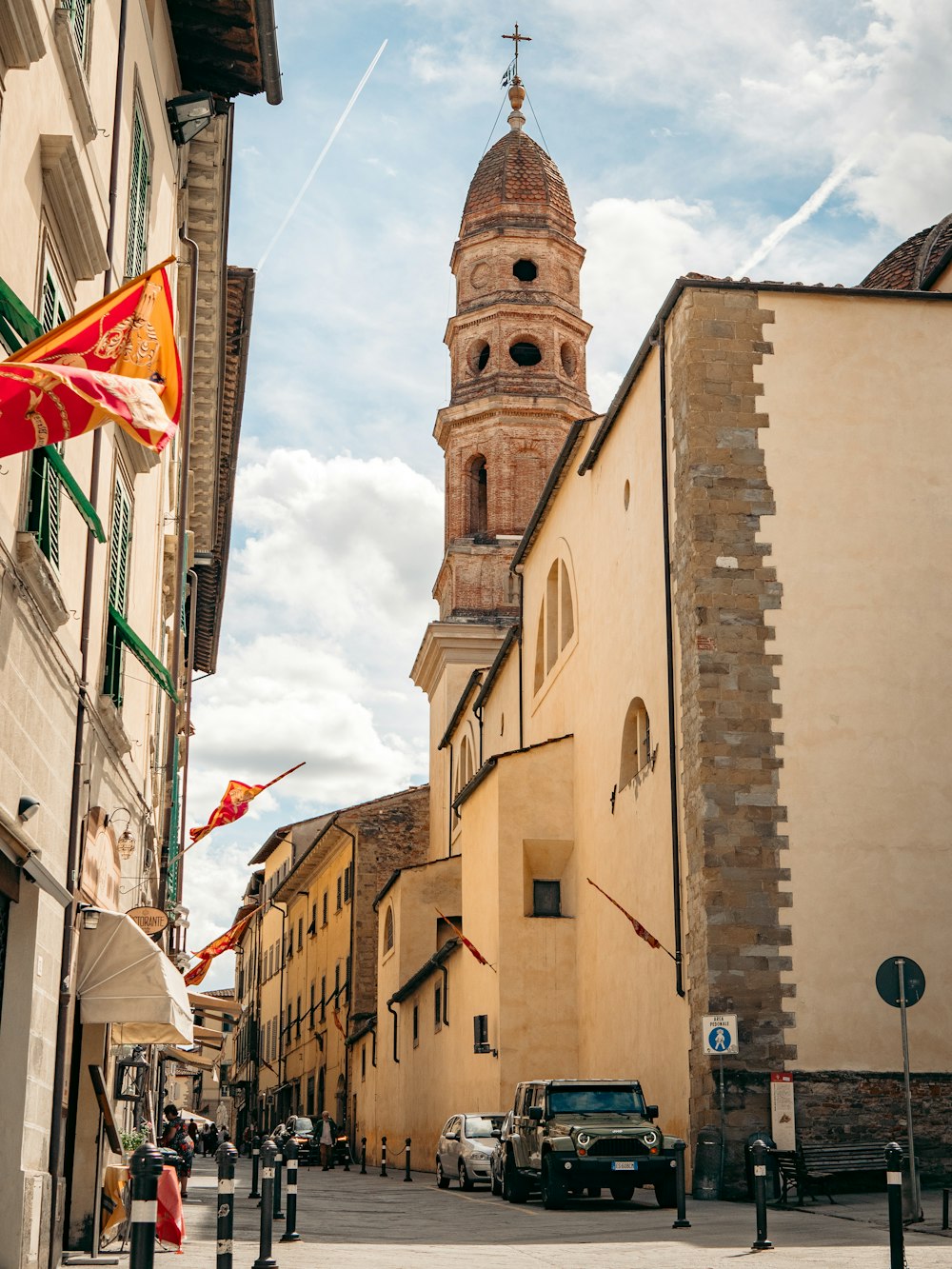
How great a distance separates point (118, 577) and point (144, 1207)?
9572 millimetres

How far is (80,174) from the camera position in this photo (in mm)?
11227

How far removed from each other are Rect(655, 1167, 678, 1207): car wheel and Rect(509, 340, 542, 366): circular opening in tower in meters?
33.6

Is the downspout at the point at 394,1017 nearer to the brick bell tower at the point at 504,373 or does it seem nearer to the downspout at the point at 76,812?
the brick bell tower at the point at 504,373

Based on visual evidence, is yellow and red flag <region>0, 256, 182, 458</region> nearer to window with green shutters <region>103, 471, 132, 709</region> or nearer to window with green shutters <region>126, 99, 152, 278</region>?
window with green shutters <region>103, 471, 132, 709</region>

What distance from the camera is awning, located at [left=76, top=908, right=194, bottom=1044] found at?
41.9 feet

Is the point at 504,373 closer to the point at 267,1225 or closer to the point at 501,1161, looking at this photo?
the point at 501,1161

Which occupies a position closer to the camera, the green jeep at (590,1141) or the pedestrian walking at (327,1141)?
the green jeep at (590,1141)

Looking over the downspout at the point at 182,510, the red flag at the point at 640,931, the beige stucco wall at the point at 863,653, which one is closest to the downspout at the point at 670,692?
the red flag at the point at 640,931

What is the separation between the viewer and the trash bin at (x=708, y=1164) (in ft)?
62.9

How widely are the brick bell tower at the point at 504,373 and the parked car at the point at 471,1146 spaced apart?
82.3ft

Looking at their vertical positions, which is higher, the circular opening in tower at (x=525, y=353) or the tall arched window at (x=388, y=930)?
the circular opening in tower at (x=525, y=353)

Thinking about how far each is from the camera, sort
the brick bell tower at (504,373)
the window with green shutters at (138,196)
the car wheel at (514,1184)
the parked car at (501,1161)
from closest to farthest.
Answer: the window with green shutters at (138,196) → the car wheel at (514,1184) → the parked car at (501,1161) → the brick bell tower at (504,373)

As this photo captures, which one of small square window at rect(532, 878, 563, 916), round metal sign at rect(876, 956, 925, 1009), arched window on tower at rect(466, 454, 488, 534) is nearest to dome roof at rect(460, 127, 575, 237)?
arched window on tower at rect(466, 454, 488, 534)

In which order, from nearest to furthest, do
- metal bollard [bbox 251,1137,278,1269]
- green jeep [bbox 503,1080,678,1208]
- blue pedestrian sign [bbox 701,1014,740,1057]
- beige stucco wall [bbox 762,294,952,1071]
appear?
metal bollard [bbox 251,1137,278,1269] → green jeep [bbox 503,1080,678,1208] → blue pedestrian sign [bbox 701,1014,740,1057] → beige stucco wall [bbox 762,294,952,1071]
